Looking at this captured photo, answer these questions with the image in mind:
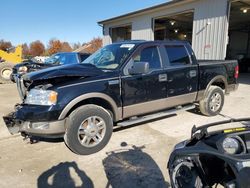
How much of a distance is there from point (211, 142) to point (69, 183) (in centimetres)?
197

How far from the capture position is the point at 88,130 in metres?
4.04

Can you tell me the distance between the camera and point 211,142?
2.12 metres

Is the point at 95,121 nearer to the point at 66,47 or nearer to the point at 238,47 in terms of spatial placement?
the point at 238,47

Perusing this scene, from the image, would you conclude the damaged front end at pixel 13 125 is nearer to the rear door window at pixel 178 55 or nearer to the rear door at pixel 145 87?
the rear door at pixel 145 87

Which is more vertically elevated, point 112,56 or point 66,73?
point 112,56

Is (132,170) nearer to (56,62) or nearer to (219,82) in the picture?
(219,82)

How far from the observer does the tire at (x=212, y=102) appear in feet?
19.5

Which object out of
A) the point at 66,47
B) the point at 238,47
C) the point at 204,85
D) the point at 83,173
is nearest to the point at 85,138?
the point at 83,173

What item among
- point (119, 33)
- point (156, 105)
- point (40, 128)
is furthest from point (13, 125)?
point (119, 33)

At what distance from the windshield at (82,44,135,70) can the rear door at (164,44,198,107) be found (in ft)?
3.16

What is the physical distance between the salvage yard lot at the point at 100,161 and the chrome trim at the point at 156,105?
51cm

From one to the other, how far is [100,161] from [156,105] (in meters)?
1.75

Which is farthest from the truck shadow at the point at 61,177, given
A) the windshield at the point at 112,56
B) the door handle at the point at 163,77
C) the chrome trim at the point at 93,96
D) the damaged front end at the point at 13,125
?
the door handle at the point at 163,77

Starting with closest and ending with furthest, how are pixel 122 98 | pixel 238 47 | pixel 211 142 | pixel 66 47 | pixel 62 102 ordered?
pixel 211 142 < pixel 62 102 < pixel 122 98 < pixel 238 47 < pixel 66 47
